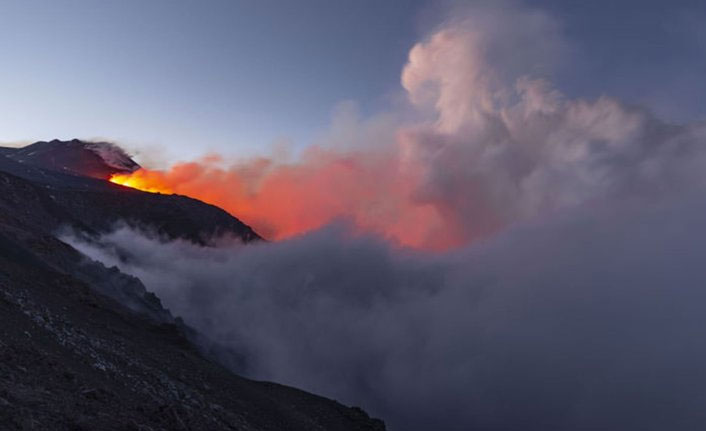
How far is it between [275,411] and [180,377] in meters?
10.7

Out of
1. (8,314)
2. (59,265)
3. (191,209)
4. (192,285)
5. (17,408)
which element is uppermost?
(191,209)

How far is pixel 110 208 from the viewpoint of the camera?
14650 centimetres

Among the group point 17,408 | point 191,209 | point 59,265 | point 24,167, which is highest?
point 191,209

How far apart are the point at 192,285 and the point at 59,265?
352 feet

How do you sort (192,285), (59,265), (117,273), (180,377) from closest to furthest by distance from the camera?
(180,377), (59,265), (117,273), (192,285)

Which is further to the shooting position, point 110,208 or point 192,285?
point 192,285

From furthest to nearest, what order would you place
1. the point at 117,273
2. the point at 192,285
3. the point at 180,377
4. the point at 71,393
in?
the point at 192,285
the point at 117,273
the point at 180,377
the point at 71,393

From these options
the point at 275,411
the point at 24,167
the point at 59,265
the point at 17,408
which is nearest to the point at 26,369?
the point at 17,408

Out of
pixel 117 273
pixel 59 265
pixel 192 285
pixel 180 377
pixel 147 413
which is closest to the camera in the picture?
pixel 147 413

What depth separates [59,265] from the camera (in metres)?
56.7

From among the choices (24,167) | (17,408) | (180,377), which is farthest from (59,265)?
(24,167)

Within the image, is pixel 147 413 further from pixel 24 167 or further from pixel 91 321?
pixel 24 167

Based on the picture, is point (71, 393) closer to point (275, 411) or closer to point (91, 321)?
point (91, 321)

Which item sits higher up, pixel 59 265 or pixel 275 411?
pixel 59 265
